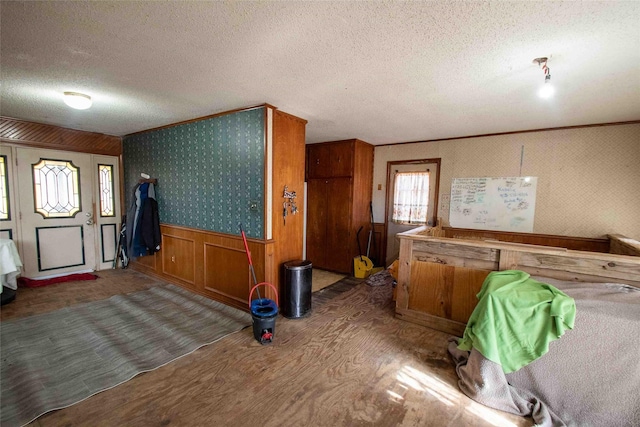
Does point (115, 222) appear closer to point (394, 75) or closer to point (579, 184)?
point (394, 75)

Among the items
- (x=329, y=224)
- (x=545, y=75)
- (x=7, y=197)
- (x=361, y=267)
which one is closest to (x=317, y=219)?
(x=329, y=224)

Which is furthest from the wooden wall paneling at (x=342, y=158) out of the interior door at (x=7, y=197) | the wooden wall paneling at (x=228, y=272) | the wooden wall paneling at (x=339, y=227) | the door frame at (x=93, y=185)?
the interior door at (x=7, y=197)

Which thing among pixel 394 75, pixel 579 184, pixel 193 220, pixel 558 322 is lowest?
pixel 558 322

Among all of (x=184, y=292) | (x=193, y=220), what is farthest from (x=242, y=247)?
(x=184, y=292)

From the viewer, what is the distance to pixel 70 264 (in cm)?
462

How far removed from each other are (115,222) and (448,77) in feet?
19.3

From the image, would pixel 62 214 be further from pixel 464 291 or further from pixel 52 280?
pixel 464 291

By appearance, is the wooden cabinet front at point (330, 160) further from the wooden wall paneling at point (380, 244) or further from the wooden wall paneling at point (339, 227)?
the wooden wall paneling at point (380, 244)

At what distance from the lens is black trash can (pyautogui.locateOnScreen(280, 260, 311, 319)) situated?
10.2ft

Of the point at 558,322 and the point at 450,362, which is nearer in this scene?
A: the point at 558,322

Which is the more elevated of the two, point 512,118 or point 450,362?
point 512,118

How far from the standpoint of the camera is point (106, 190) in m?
5.02

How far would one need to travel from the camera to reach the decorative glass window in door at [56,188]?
14.0ft

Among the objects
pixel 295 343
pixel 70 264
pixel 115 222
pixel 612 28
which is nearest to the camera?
pixel 612 28
